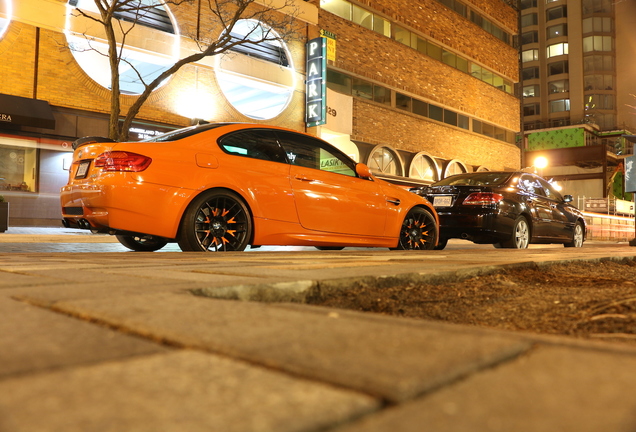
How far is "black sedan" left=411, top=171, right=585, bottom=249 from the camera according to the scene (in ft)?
26.3

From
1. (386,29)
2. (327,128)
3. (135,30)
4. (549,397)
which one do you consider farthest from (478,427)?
(386,29)

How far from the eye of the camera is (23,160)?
14438 mm

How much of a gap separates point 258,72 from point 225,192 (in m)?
13.9

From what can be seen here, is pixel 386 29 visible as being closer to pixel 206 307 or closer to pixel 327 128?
pixel 327 128

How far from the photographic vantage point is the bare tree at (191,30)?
12555 mm

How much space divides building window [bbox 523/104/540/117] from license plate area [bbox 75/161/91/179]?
252 ft

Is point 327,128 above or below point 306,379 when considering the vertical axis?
above

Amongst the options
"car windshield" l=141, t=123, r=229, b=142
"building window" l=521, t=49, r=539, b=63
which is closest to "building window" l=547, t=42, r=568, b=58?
"building window" l=521, t=49, r=539, b=63

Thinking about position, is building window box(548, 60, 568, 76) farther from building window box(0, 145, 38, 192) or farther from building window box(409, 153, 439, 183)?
building window box(0, 145, 38, 192)

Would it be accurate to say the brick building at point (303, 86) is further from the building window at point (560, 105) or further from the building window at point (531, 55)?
the building window at point (531, 55)

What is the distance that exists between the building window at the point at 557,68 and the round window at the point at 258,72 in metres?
65.3

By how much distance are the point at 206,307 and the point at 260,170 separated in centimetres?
423

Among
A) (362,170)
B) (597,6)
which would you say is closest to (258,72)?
(362,170)

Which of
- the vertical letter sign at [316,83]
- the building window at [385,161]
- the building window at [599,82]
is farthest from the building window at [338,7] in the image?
the building window at [599,82]
